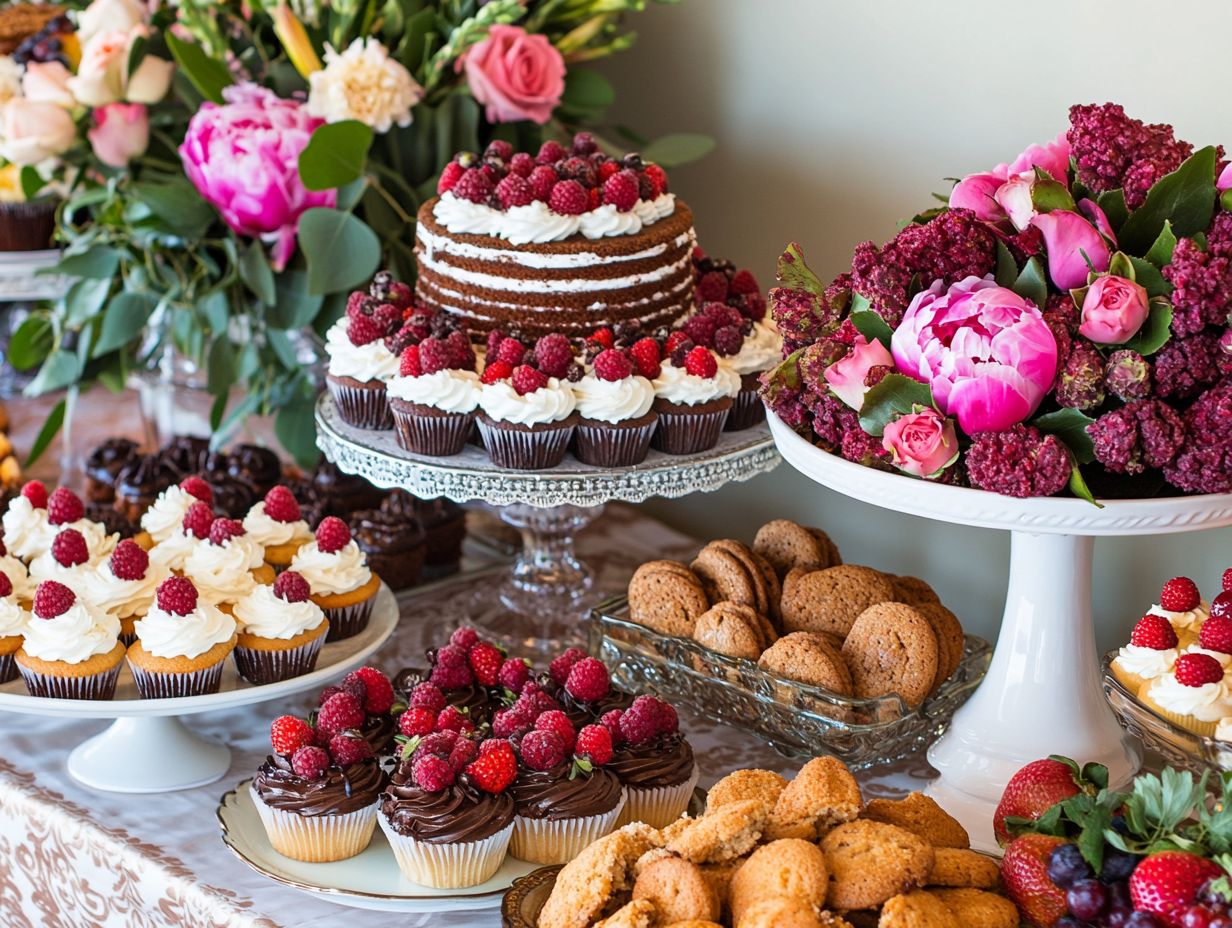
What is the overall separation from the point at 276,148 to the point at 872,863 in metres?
1.18

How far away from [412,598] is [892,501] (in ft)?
2.98

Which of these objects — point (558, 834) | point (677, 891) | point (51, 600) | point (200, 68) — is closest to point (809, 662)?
point (558, 834)

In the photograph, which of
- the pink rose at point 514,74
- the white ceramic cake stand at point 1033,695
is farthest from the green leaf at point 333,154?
the white ceramic cake stand at point 1033,695

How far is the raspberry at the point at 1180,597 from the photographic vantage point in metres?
1.29

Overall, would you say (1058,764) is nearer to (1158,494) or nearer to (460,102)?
(1158,494)

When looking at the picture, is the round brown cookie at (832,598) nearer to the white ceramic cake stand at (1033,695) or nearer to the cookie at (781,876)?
the white ceramic cake stand at (1033,695)

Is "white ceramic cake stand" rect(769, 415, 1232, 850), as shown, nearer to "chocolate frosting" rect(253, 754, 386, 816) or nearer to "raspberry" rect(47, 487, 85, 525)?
"chocolate frosting" rect(253, 754, 386, 816)

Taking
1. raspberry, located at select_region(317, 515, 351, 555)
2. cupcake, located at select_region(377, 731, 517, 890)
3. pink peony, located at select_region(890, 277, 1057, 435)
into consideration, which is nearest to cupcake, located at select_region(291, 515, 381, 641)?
raspberry, located at select_region(317, 515, 351, 555)

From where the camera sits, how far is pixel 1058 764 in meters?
1.14

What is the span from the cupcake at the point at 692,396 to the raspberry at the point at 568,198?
0.18 m

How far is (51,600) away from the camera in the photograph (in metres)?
1.41

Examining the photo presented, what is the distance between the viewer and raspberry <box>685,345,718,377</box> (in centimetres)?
153

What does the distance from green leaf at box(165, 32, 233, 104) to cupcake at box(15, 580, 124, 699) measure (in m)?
0.75

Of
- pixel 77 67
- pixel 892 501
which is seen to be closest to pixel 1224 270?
pixel 892 501
